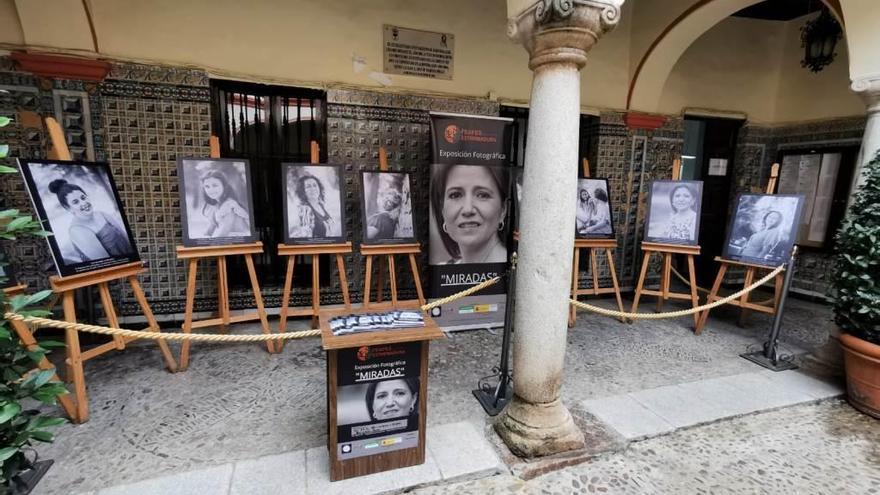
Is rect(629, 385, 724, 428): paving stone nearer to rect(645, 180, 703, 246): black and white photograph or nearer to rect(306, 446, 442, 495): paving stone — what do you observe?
rect(306, 446, 442, 495): paving stone

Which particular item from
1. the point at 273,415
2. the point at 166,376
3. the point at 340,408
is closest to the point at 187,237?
the point at 166,376

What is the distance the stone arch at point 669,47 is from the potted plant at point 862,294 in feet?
6.77

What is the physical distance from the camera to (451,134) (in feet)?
12.6

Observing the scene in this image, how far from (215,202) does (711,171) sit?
240 inches

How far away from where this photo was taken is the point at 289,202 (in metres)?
3.60

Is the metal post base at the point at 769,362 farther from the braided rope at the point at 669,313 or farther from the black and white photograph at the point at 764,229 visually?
the black and white photograph at the point at 764,229

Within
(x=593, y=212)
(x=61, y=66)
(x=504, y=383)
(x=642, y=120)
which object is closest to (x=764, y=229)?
(x=593, y=212)

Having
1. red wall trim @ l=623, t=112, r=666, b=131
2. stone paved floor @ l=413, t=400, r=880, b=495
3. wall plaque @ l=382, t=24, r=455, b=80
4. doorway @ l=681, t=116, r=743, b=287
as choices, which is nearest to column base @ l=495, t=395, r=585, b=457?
stone paved floor @ l=413, t=400, r=880, b=495

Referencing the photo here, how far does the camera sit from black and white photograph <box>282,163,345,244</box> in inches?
142

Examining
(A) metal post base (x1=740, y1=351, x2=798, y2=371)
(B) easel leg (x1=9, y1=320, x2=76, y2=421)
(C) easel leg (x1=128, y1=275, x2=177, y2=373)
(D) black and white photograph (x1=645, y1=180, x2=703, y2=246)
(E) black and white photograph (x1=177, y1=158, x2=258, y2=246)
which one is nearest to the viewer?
(B) easel leg (x1=9, y1=320, x2=76, y2=421)

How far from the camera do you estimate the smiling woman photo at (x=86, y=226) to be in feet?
8.59

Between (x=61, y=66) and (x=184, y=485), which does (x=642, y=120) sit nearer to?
(x=184, y=485)

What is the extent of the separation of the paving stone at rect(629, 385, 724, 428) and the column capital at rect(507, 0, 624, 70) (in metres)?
2.24

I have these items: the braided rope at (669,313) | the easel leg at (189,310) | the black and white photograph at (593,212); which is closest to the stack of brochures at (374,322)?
the braided rope at (669,313)
